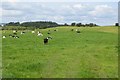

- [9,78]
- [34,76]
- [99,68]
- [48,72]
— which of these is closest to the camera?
[9,78]

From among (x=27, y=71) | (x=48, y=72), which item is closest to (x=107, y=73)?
(x=48, y=72)

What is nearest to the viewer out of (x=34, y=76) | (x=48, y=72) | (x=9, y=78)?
(x=9, y=78)

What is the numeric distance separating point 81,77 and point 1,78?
3750 mm

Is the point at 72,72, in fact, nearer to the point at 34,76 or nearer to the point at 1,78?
the point at 34,76

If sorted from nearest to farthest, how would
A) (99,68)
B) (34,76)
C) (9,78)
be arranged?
(9,78) < (34,76) < (99,68)

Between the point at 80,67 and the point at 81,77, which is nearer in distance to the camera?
the point at 81,77

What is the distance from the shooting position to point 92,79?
15094 millimetres

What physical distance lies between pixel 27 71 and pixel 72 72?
2396 mm

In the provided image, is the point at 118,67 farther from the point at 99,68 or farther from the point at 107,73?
the point at 107,73

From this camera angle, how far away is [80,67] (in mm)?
19219

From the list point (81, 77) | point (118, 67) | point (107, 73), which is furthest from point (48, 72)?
point (118, 67)

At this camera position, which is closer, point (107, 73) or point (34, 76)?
point (34, 76)

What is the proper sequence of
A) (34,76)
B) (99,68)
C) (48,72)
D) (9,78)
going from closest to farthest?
(9,78) → (34,76) → (48,72) → (99,68)

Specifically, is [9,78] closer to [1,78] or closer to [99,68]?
[1,78]
